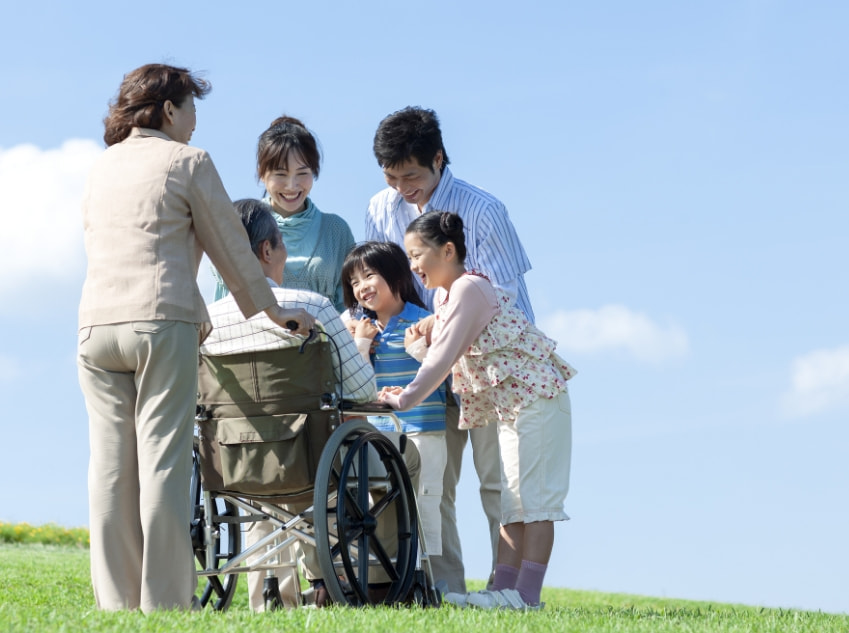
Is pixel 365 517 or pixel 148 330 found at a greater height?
pixel 148 330

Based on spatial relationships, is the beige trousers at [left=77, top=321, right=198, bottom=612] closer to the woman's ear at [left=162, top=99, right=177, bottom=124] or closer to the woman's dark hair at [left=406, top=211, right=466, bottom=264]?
the woman's ear at [left=162, top=99, right=177, bottom=124]

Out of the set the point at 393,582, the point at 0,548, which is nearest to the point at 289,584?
the point at 393,582

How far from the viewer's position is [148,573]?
3.59 meters

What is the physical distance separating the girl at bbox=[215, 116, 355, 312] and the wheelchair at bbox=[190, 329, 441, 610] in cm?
116

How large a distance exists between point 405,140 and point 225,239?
4.78 feet

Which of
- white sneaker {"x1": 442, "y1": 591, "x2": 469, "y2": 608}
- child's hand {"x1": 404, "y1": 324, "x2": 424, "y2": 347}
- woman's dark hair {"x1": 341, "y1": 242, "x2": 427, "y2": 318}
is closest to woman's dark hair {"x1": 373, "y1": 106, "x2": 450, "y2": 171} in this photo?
woman's dark hair {"x1": 341, "y1": 242, "x2": 427, "y2": 318}

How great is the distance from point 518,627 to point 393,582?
718 millimetres

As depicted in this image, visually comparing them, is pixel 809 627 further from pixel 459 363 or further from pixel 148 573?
pixel 148 573

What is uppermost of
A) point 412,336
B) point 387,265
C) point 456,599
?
point 387,265

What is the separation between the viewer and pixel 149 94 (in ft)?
12.3

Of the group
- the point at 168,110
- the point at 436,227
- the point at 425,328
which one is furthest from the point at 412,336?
the point at 168,110

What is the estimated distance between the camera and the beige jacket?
3.55m

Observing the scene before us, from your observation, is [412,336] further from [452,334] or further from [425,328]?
[452,334]

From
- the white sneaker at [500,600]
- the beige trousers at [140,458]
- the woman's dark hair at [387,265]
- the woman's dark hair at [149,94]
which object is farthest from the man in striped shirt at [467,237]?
the beige trousers at [140,458]
